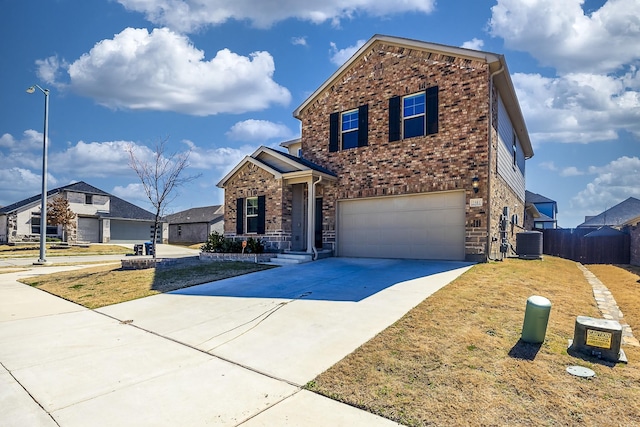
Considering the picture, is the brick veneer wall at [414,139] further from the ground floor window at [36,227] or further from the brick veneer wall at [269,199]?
the ground floor window at [36,227]

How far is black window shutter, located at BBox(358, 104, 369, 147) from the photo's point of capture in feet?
44.6

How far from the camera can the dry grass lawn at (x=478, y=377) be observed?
10.3ft

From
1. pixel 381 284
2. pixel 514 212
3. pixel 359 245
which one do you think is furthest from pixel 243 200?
pixel 514 212

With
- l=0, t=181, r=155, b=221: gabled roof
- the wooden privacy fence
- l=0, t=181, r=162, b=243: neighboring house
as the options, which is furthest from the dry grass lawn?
l=0, t=181, r=155, b=221: gabled roof

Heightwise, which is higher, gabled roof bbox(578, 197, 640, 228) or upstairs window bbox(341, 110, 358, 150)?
A: upstairs window bbox(341, 110, 358, 150)

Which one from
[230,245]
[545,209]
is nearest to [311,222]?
[230,245]

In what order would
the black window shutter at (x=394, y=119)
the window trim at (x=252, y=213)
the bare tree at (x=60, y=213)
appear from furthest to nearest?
the bare tree at (x=60, y=213), the window trim at (x=252, y=213), the black window shutter at (x=394, y=119)

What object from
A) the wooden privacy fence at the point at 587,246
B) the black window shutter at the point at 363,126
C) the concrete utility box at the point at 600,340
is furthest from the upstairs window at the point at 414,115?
the wooden privacy fence at the point at 587,246

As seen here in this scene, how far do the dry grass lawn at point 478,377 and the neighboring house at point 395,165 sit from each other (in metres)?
6.11

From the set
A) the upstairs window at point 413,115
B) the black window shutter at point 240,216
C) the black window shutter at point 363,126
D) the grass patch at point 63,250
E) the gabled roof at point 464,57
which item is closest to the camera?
the gabled roof at point 464,57

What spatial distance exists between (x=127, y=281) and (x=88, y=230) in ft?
95.4

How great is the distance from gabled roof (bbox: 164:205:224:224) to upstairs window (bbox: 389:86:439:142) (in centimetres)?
2783

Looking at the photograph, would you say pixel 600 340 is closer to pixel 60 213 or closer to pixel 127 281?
pixel 127 281

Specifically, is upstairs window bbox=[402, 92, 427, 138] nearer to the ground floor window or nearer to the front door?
the front door
